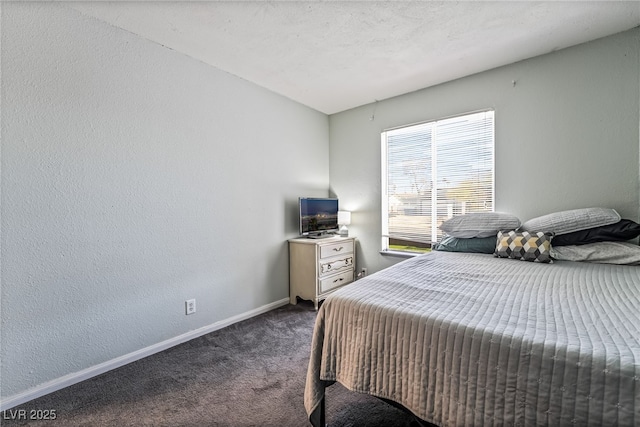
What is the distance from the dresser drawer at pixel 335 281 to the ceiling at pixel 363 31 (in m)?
2.22

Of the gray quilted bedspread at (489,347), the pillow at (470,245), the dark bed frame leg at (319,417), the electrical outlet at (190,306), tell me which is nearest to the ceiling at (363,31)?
the pillow at (470,245)

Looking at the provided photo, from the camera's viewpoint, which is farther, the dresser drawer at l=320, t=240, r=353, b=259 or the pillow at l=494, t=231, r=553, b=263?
the dresser drawer at l=320, t=240, r=353, b=259

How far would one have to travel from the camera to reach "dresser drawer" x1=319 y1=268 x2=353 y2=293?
3.08 meters

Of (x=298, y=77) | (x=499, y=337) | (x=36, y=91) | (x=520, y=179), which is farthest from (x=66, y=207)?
(x=520, y=179)

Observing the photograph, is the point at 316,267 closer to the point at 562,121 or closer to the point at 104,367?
the point at 104,367

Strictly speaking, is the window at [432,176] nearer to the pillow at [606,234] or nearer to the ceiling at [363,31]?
the ceiling at [363,31]

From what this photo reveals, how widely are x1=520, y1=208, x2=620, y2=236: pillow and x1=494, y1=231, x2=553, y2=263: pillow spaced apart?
98mm

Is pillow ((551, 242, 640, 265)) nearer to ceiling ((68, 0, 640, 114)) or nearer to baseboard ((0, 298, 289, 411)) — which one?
ceiling ((68, 0, 640, 114))

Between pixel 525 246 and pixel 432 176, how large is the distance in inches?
50.8

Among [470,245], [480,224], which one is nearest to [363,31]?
[480,224]

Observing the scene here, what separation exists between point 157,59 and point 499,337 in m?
2.82

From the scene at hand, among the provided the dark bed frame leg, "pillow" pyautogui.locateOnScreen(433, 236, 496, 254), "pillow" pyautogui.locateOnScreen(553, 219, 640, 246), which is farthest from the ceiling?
the dark bed frame leg

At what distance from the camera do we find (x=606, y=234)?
197 cm

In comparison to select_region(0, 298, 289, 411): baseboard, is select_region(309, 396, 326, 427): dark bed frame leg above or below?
above
